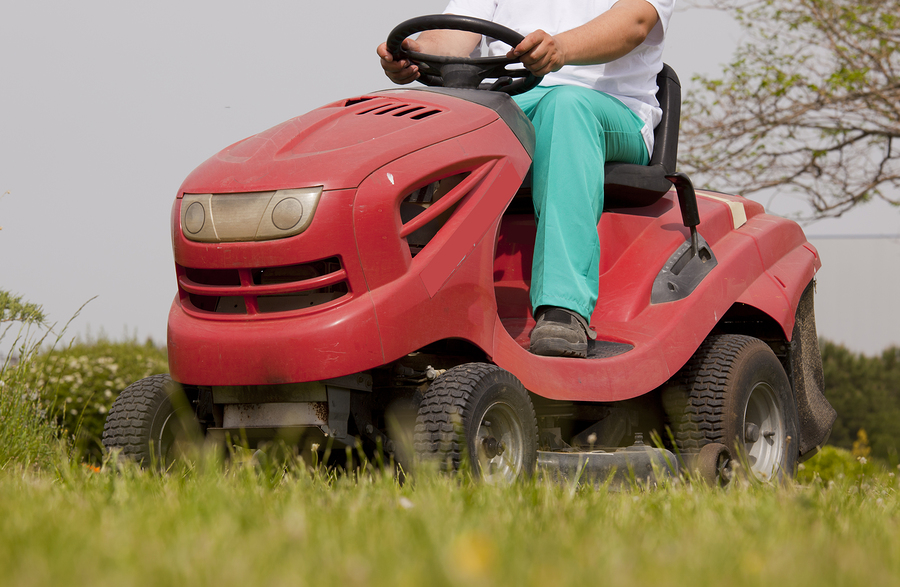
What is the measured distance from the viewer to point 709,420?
8.23 feet

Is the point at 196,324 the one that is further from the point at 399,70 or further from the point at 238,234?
the point at 399,70

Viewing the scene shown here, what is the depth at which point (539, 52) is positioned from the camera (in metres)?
2.20

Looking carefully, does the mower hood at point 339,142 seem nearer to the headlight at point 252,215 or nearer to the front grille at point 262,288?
the headlight at point 252,215

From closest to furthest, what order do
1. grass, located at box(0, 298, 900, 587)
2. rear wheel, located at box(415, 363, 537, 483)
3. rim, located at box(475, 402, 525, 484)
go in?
grass, located at box(0, 298, 900, 587), rear wheel, located at box(415, 363, 537, 483), rim, located at box(475, 402, 525, 484)

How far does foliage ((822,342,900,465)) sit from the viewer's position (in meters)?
7.60

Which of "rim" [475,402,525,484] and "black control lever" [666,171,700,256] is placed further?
"black control lever" [666,171,700,256]

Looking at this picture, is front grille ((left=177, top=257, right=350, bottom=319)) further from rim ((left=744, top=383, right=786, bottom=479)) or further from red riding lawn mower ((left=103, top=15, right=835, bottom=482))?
rim ((left=744, top=383, right=786, bottom=479))

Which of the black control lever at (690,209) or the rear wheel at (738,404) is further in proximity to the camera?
the black control lever at (690,209)

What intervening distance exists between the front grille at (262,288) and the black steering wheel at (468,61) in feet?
2.54

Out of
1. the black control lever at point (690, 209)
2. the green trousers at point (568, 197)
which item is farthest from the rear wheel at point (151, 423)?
the black control lever at point (690, 209)

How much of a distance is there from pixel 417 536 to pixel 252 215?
91 cm

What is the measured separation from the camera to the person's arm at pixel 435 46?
105 inches

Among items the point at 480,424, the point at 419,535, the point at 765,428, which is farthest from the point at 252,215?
the point at 765,428

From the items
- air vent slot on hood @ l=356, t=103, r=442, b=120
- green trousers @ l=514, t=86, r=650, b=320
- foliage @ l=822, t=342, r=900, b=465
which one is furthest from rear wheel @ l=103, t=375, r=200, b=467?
foliage @ l=822, t=342, r=900, b=465
